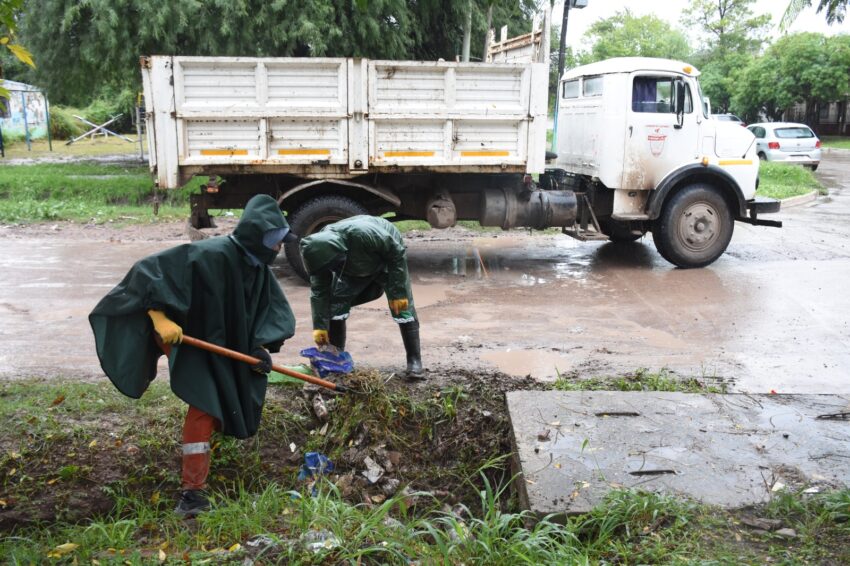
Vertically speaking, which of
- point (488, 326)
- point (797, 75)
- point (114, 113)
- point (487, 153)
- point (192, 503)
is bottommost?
point (192, 503)

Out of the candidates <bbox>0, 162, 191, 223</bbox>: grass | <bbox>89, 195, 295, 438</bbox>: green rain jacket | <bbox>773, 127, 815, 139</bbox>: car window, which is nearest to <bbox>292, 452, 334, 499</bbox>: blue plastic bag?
<bbox>89, 195, 295, 438</bbox>: green rain jacket

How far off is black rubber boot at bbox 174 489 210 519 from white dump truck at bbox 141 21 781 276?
196 inches

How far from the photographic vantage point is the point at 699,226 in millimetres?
9555

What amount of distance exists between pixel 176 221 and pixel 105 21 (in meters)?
3.67

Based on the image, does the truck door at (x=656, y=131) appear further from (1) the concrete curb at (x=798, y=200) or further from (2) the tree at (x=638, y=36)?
(2) the tree at (x=638, y=36)

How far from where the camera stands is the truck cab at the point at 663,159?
9.16 metres

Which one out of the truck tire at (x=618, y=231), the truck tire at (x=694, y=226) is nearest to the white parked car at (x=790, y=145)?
the truck tire at (x=618, y=231)

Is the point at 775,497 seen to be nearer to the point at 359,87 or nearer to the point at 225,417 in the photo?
the point at 225,417

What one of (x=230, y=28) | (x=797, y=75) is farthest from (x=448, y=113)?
(x=797, y=75)

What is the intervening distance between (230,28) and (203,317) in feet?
34.0

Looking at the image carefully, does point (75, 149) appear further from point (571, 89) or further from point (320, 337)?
point (320, 337)

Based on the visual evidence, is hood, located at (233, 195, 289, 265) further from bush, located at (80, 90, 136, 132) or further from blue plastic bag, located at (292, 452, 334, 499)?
bush, located at (80, 90, 136, 132)

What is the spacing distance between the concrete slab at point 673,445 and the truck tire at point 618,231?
5433mm

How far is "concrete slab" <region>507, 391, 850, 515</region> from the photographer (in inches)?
145
